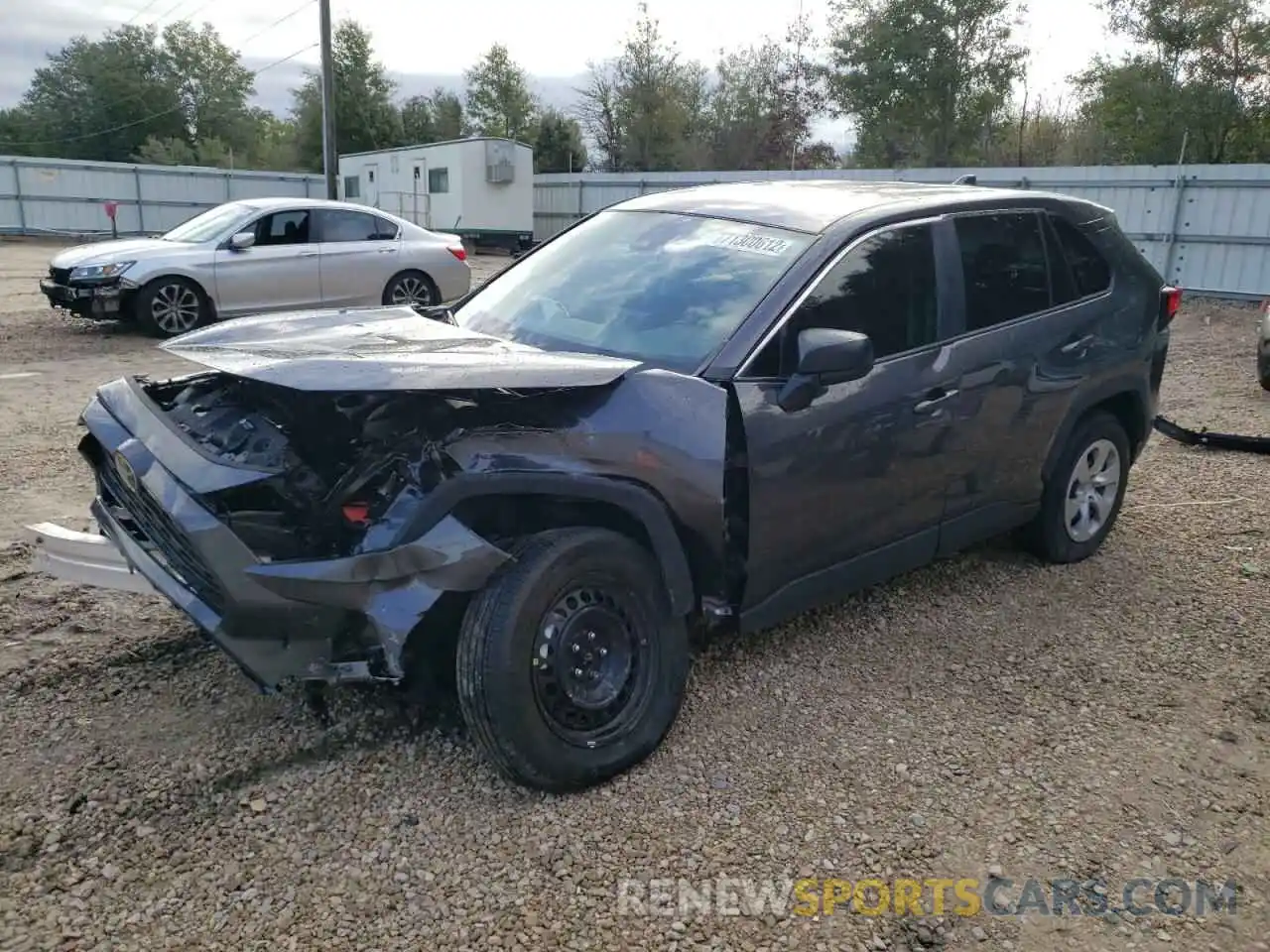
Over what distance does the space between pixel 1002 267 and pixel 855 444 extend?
4.42ft

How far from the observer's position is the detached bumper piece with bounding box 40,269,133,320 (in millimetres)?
10469

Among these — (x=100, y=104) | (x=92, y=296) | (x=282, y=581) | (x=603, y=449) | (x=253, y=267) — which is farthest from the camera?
(x=100, y=104)

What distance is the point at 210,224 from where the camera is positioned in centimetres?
1148

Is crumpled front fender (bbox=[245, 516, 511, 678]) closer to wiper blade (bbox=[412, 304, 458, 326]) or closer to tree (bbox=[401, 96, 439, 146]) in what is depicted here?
wiper blade (bbox=[412, 304, 458, 326])

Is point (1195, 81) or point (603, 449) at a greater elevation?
point (1195, 81)

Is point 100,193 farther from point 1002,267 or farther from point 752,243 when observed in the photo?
point 1002,267

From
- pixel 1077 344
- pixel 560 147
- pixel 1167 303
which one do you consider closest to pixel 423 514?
pixel 1077 344

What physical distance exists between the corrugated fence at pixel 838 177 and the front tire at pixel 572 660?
355 inches

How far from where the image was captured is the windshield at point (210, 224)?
37.0ft

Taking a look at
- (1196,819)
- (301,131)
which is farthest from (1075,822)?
(301,131)

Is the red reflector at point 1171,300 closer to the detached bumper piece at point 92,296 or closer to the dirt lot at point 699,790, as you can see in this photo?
the dirt lot at point 699,790

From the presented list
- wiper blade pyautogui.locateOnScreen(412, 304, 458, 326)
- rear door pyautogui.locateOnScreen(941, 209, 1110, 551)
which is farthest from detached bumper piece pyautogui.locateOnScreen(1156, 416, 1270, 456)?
wiper blade pyautogui.locateOnScreen(412, 304, 458, 326)

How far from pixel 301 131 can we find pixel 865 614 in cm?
5380

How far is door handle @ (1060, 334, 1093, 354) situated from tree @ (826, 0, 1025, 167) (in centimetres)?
3275
